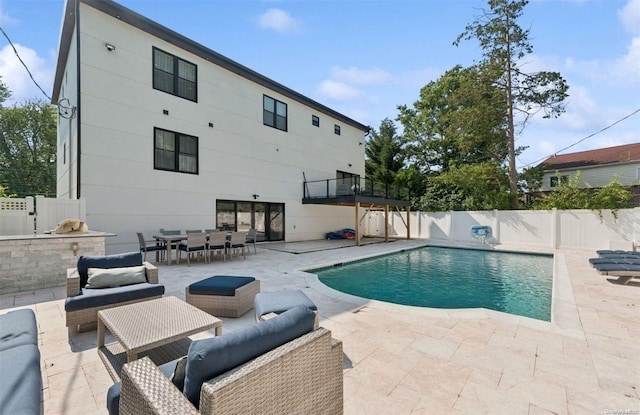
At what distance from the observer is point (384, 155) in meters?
23.9

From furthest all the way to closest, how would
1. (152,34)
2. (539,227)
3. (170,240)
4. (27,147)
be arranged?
(27,147) < (539,227) < (152,34) < (170,240)

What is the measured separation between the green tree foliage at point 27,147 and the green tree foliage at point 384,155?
2503cm

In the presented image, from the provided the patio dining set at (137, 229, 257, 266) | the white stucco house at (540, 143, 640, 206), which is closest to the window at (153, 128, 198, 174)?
the patio dining set at (137, 229, 257, 266)

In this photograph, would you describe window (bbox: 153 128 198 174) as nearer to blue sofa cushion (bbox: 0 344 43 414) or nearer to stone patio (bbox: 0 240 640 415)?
stone patio (bbox: 0 240 640 415)

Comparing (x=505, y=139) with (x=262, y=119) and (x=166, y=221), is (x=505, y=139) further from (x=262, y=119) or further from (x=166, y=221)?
(x=166, y=221)

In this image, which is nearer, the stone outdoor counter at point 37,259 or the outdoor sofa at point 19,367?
the outdoor sofa at point 19,367

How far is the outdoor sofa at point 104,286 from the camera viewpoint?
3.31 m

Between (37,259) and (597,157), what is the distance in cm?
3079

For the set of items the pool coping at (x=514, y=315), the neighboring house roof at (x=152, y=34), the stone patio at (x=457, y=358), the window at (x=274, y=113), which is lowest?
the pool coping at (x=514, y=315)

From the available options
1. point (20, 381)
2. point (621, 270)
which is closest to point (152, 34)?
point (20, 381)

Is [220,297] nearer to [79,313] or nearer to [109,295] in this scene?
[109,295]

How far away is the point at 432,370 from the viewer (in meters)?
2.67

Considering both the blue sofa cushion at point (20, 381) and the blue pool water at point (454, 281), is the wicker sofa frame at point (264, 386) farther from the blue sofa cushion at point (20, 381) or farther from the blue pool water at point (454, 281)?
the blue pool water at point (454, 281)

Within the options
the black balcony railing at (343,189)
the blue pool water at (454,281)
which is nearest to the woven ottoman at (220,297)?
the blue pool water at (454,281)
